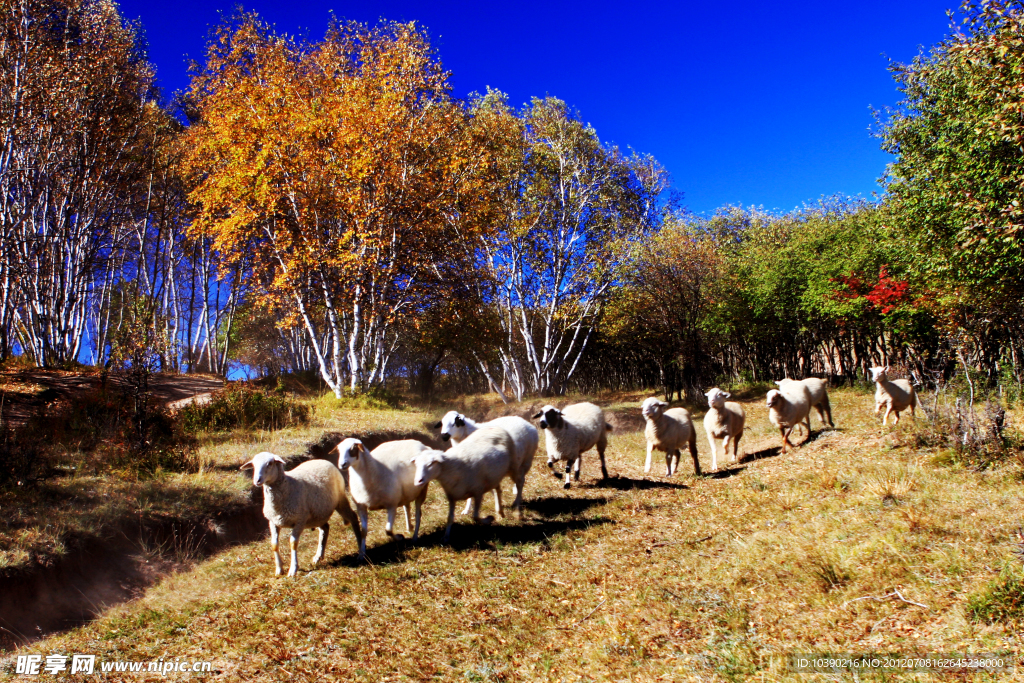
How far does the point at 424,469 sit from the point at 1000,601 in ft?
21.2

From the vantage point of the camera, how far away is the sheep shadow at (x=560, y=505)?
10.3 meters

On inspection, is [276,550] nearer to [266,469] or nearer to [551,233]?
[266,469]

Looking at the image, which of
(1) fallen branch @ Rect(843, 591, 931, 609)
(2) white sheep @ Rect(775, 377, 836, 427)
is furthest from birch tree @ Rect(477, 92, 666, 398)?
(1) fallen branch @ Rect(843, 591, 931, 609)

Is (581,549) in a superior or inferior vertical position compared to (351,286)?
inferior

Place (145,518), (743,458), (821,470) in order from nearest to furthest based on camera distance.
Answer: (145,518) → (821,470) → (743,458)

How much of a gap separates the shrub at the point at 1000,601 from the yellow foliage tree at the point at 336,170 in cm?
1822

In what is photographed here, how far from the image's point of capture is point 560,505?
1074cm

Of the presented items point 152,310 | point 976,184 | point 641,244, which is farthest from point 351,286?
point 976,184

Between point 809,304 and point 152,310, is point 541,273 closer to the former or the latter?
point 809,304

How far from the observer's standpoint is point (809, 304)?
25.6m

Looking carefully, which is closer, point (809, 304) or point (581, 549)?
point (581, 549)

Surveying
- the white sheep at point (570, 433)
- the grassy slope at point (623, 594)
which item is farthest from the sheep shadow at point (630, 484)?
the grassy slope at point (623, 594)

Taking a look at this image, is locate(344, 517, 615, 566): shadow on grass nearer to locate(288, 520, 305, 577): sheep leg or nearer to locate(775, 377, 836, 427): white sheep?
locate(288, 520, 305, 577): sheep leg

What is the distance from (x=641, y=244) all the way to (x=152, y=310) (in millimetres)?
20173
